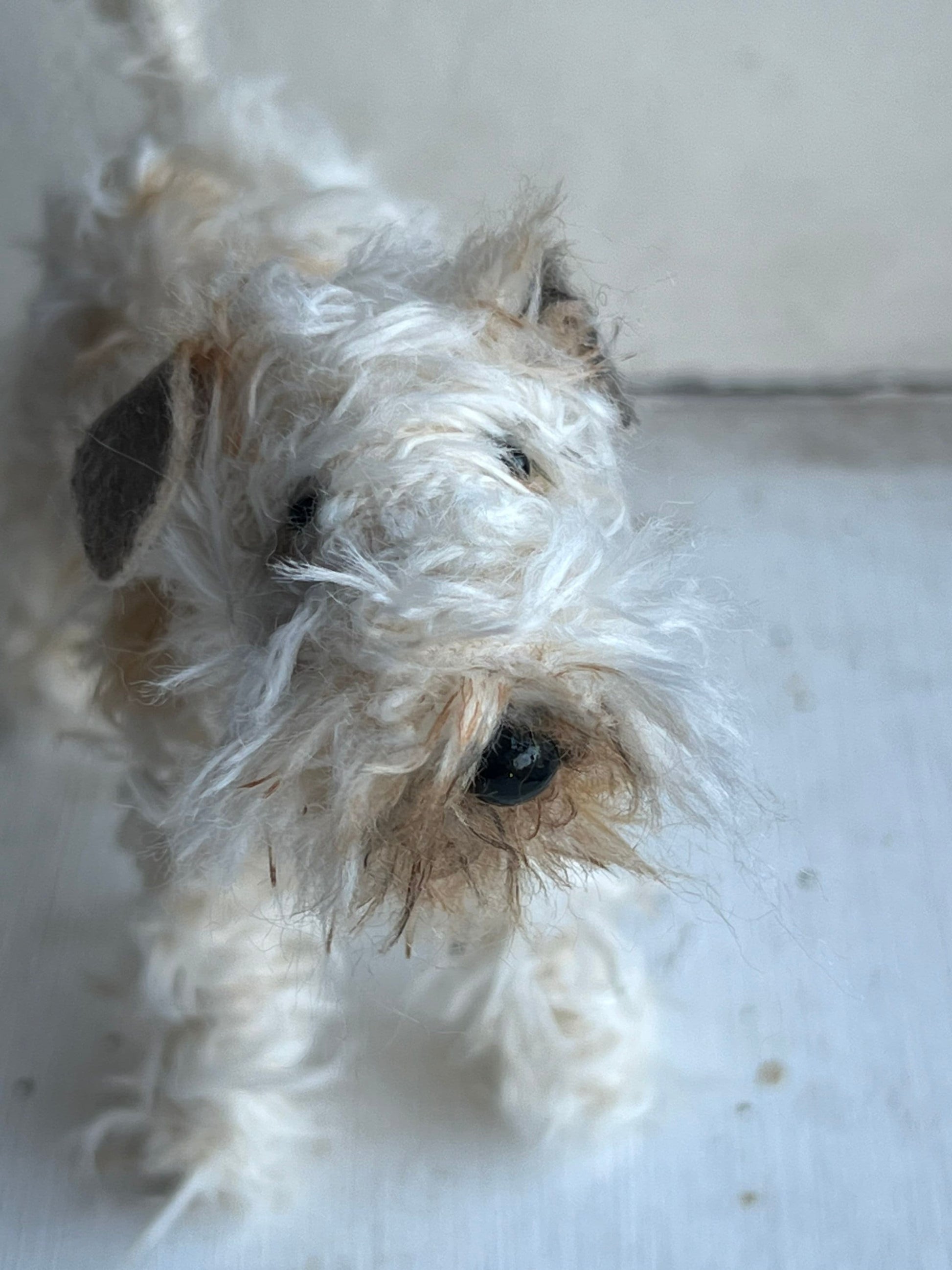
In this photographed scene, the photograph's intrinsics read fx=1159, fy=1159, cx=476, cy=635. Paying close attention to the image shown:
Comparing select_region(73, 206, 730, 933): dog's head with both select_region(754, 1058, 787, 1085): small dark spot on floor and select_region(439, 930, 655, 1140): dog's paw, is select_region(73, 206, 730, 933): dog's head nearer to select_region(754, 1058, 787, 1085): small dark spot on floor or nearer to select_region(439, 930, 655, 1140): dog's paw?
select_region(439, 930, 655, 1140): dog's paw

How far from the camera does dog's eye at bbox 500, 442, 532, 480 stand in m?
0.70

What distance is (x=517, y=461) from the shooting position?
0.70 meters

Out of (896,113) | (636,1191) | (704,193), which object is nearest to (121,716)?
(636,1191)

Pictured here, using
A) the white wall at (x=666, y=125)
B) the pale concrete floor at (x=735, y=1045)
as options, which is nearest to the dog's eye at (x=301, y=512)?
the pale concrete floor at (x=735, y=1045)

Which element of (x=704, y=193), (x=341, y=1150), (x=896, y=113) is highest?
(x=896, y=113)

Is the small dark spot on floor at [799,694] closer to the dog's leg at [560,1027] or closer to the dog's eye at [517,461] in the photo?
the dog's leg at [560,1027]

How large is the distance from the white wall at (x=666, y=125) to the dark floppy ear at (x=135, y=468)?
522 millimetres

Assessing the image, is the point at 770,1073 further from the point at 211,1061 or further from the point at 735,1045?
the point at 211,1061

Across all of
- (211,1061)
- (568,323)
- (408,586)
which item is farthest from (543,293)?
(211,1061)

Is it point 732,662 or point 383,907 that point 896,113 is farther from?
point 383,907

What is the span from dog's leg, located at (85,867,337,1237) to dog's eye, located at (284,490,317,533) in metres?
0.26

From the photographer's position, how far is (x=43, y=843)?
1000 millimetres

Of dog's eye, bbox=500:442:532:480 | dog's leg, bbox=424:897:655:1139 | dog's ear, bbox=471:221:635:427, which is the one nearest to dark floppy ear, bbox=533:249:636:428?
dog's ear, bbox=471:221:635:427

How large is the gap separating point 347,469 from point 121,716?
315 millimetres
